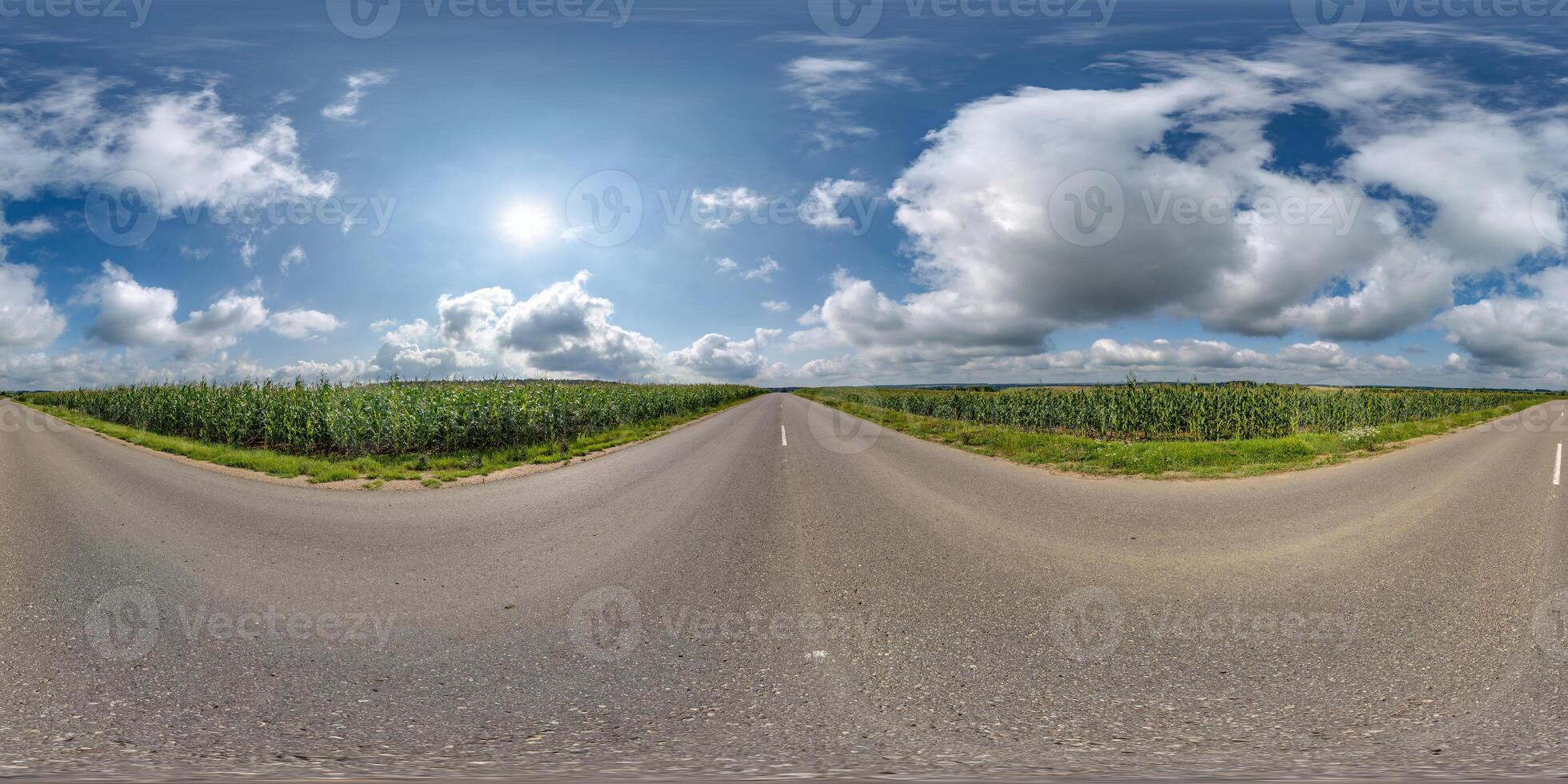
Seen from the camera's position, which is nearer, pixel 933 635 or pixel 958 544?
pixel 933 635

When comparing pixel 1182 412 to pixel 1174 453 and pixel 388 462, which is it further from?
pixel 388 462

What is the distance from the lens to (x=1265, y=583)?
640 centimetres

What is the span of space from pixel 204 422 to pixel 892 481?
100 ft

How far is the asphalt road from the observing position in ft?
11.9

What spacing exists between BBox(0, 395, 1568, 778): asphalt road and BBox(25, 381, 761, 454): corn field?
1056 centimetres

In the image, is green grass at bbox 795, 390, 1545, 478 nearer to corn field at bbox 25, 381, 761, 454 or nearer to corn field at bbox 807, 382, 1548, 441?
corn field at bbox 807, 382, 1548, 441

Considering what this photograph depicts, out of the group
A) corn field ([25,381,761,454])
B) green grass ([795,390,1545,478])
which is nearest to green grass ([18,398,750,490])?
corn field ([25,381,761,454])

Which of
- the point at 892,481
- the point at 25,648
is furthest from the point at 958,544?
the point at 25,648

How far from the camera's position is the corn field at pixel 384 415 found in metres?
21.0

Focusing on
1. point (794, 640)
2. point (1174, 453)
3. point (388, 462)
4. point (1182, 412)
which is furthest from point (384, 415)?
point (1182, 412)

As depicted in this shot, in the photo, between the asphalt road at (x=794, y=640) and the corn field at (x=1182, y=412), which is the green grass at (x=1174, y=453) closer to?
the asphalt road at (x=794, y=640)

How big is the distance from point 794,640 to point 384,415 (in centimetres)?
2047

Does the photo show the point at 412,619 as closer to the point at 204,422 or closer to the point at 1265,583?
the point at 1265,583

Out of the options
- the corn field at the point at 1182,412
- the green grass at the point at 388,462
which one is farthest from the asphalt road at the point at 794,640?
the corn field at the point at 1182,412
